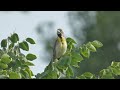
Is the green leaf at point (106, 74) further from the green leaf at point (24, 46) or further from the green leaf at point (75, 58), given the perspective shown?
the green leaf at point (24, 46)

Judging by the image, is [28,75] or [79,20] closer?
[28,75]

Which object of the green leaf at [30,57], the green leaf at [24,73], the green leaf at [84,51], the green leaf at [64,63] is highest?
the green leaf at [84,51]

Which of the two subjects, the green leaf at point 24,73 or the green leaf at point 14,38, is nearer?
the green leaf at point 24,73

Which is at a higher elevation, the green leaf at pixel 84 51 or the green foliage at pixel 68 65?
the green leaf at pixel 84 51

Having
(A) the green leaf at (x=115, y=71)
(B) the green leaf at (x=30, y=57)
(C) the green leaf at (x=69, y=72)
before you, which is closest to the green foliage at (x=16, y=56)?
(B) the green leaf at (x=30, y=57)

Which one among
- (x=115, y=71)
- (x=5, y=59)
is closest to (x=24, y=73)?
(x=5, y=59)

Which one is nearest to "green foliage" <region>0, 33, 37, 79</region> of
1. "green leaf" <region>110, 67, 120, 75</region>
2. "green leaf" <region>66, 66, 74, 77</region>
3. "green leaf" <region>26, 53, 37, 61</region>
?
"green leaf" <region>26, 53, 37, 61</region>

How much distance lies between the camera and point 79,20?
19.3m

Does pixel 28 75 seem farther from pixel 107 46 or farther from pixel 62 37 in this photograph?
pixel 107 46

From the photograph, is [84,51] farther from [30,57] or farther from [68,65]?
[30,57]

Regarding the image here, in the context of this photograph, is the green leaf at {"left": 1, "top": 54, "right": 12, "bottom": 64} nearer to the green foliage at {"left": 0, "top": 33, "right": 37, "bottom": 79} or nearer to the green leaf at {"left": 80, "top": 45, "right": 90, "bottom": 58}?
the green foliage at {"left": 0, "top": 33, "right": 37, "bottom": 79}
